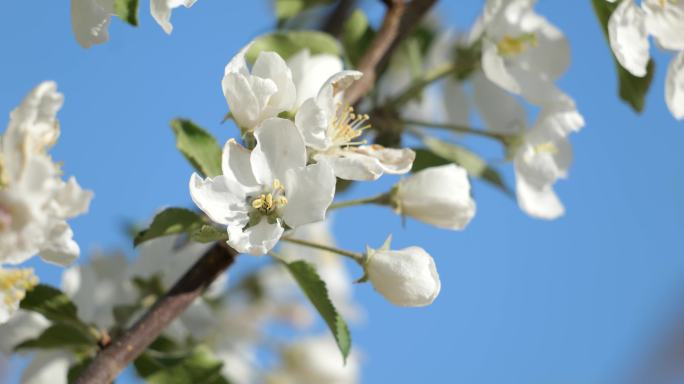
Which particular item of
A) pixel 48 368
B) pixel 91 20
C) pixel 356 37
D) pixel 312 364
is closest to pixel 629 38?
pixel 356 37

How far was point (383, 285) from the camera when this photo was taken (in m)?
1.14

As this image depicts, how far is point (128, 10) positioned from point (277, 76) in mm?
157

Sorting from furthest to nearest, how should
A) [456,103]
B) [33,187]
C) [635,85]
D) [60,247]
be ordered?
1. [456,103]
2. [635,85]
3. [60,247]
4. [33,187]

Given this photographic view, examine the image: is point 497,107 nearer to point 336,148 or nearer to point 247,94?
point 336,148

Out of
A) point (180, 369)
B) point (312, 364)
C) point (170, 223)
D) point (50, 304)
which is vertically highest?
point (170, 223)

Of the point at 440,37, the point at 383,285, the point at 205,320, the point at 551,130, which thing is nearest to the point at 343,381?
the point at 205,320

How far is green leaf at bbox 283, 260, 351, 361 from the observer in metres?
1.14

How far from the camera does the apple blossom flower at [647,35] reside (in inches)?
47.4

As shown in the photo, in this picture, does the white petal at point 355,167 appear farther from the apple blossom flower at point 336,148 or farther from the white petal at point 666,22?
the white petal at point 666,22

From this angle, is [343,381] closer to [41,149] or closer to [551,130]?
[551,130]

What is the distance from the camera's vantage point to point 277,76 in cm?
108

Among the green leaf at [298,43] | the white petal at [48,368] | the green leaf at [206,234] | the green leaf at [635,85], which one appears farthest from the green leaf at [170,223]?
the green leaf at [635,85]

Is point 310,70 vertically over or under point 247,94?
under

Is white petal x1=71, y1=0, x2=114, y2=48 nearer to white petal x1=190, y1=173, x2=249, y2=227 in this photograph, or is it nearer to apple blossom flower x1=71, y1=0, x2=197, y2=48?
apple blossom flower x1=71, y1=0, x2=197, y2=48
